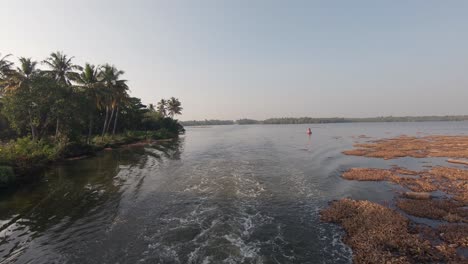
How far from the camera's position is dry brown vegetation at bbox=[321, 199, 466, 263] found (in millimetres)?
8672

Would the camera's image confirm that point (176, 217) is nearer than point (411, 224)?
No

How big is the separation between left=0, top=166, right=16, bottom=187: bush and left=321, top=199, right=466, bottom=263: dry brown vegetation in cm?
Result: 2396

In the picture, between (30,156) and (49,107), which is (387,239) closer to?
(30,156)

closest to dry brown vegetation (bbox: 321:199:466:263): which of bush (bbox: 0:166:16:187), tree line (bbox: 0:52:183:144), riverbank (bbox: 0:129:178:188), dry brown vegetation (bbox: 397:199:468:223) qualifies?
dry brown vegetation (bbox: 397:199:468:223)

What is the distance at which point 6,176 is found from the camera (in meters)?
18.0

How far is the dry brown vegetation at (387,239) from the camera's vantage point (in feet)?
28.5

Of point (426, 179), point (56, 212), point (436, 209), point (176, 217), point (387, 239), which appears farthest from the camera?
point (426, 179)

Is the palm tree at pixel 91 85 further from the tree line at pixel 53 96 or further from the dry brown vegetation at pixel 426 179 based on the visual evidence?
the dry brown vegetation at pixel 426 179

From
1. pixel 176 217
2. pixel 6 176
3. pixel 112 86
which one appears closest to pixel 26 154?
pixel 6 176

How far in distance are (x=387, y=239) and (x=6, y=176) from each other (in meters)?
26.3

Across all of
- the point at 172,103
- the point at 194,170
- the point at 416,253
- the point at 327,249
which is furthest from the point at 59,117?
the point at 172,103

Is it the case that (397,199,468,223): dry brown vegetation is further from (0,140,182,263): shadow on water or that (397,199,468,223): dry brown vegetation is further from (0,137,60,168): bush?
(0,137,60,168): bush

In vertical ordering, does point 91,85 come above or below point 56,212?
above

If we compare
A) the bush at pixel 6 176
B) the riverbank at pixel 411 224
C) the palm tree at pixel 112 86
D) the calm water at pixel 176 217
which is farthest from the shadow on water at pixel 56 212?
the palm tree at pixel 112 86
